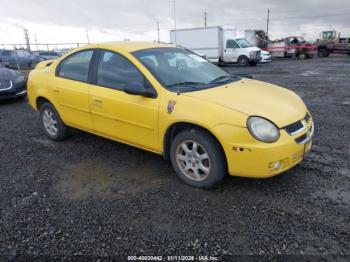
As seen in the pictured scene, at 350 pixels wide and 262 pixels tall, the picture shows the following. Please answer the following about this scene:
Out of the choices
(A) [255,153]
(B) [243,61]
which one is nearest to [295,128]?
(A) [255,153]

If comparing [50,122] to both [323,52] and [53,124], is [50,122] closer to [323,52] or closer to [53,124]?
[53,124]

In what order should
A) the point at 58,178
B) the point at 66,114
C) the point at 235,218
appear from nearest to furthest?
the point at 235,218, the point at 58,178, the point at 66,114

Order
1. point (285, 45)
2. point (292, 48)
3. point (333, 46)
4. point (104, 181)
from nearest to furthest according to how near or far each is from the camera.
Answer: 1. point (104, 181)
2. point (333, 46)
3. point (292, 48)
4. point (285, 45)

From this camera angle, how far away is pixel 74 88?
14.6 ft

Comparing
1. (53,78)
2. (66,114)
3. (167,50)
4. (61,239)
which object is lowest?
(61,239)

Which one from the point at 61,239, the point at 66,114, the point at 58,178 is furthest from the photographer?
the point at 66,114

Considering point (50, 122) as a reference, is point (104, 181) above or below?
below

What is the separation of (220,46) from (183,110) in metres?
20.7

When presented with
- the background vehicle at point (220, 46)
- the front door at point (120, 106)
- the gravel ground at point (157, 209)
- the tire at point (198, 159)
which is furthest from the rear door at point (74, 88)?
the background vehicle at point (220, 46)

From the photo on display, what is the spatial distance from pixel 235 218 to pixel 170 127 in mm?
1206

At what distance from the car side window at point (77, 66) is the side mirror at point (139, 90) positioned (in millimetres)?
1044

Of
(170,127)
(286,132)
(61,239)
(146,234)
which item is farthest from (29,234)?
(286,132)

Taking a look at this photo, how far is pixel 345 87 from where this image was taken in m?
10.6

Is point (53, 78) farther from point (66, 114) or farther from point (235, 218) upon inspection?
point (235, 218)
